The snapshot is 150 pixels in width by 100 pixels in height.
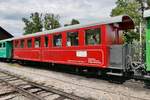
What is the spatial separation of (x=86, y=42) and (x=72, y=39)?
1.39 meters

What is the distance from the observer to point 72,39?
47.6ft

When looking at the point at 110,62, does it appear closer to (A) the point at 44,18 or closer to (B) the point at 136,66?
(B) the point at 136,66

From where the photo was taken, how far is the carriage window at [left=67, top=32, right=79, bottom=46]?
46.3 ft

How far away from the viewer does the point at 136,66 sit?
11.0m

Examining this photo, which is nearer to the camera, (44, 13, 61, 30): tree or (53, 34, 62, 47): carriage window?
(53, 34, 62, 47): carriage window

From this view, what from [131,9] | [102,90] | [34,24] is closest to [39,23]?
[34,24]

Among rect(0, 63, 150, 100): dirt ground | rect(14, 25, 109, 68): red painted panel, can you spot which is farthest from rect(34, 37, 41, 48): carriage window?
rect(0, 63, 150, 100): dirt ground

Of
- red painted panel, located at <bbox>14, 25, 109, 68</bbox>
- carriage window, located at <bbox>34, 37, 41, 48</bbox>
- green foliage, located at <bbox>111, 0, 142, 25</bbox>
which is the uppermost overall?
green foliage, located at <bbox>111, 0, 142, 25</bbox>

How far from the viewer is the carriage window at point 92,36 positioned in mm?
12657

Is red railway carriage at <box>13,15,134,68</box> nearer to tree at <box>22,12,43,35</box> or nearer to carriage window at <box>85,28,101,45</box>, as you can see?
carriage window at <box>85,28,101,45</box>

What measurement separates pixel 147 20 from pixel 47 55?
9100 mm

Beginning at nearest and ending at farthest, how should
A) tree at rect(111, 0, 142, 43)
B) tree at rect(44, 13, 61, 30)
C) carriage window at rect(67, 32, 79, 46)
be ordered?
1. carriage window at rect(67, 32, 79, 46)
2. tree at rect(111, 0, 142, 43)
3. tree at rect(44, 13, 61, 30)

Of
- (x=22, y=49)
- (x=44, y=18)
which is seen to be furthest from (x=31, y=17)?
(x=22, y=49)

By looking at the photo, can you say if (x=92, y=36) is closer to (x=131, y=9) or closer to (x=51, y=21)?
(x=131, y=9)
